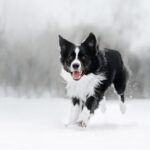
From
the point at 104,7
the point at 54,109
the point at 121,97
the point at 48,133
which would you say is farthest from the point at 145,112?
the point at 104,7

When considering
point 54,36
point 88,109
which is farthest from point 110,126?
point 54,36

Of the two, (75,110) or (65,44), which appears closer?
(65,44)

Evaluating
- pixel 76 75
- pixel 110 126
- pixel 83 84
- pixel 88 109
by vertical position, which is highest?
pixel 76 75

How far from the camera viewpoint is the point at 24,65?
6988mm

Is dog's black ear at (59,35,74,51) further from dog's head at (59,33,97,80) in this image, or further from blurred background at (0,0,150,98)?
blurred background at (0,0,150,98)

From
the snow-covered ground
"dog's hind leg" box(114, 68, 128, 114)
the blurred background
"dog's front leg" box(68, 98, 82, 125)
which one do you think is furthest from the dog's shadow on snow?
the blurred background

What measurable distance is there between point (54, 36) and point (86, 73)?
1.81 m

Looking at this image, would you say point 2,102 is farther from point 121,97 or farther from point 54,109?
point 121,97

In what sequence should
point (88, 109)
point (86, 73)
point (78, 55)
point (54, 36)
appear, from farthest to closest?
Answer: point (54, 36)
point (88, 109)
point (86, 73)
point (78, 55)

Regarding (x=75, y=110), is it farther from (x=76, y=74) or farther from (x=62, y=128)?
(x=76, y=74)

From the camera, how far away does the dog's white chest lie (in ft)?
17.1

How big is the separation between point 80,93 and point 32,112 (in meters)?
0.68

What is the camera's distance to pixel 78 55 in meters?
5.02

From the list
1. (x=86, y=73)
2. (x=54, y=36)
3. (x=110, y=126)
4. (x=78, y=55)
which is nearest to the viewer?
(x=78, y=55)
